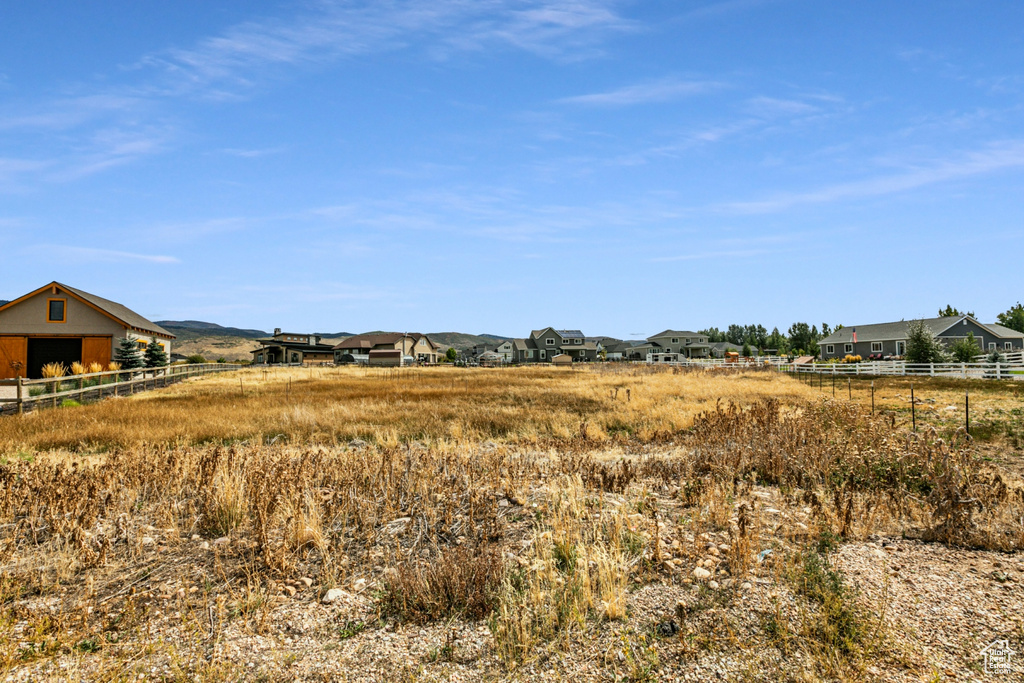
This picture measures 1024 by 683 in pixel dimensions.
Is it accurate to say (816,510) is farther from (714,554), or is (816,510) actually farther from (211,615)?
(211,615)

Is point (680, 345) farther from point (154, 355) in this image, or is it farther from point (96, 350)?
point (96, 350)

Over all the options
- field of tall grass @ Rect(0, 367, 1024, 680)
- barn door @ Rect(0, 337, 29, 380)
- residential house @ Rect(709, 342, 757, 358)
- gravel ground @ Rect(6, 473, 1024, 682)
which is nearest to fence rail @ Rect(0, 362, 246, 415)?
barn door @ Rect(0, 337, 29, 380)

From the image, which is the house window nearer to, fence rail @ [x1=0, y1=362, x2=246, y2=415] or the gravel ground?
fence rail @ [x1=0, y1=362, x2=246, y2=415]

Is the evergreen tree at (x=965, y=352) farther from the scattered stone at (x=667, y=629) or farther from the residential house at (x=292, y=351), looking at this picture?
the residential house at (x=292, y=351)

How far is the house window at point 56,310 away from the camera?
37625 mm

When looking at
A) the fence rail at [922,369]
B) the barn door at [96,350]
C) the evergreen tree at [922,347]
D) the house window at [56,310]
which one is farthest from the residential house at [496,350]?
the house window at [56,310]

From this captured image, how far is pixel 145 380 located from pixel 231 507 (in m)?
26.9

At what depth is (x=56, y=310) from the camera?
3775cm

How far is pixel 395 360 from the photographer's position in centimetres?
8812

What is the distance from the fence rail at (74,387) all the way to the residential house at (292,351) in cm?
5149

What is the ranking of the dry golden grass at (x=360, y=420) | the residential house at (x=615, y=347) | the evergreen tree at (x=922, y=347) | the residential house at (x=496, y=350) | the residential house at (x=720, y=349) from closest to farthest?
the dry golden grass at (x=360, y=420), the evergreen tree at (x=922, y=347), the residential house at (x=496, y=350), the residential house at (x=720, y=349), the residential house at (x=615, y=347)

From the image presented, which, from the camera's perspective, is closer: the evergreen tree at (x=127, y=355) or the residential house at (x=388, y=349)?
the evergreen tree at (x=127, y=355)

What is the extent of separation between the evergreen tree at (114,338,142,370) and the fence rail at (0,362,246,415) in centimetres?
215

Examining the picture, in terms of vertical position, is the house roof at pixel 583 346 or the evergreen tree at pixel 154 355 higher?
the house roof at pixel 583 346
